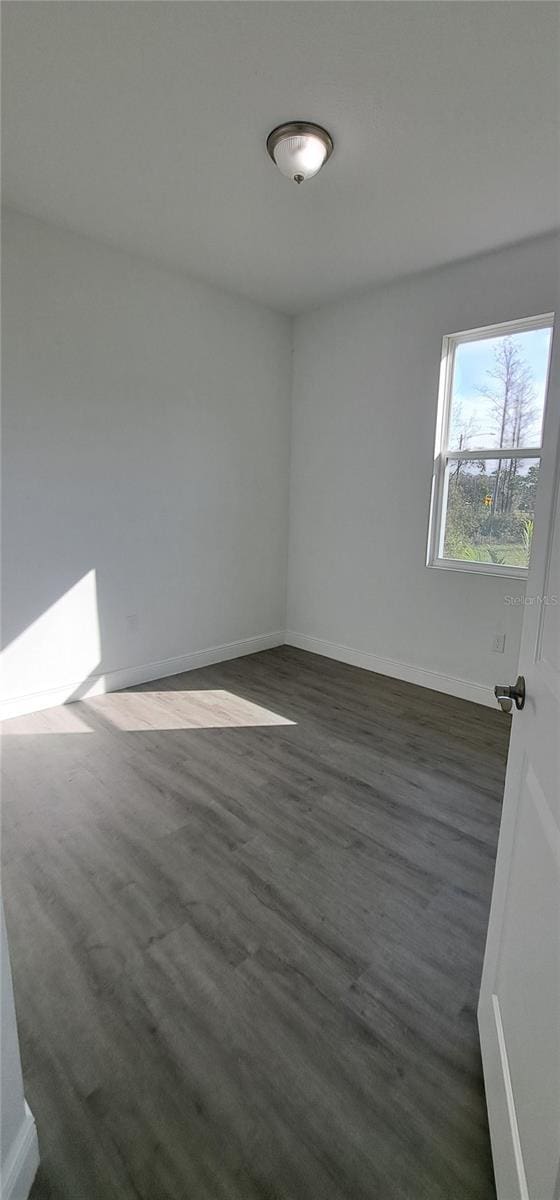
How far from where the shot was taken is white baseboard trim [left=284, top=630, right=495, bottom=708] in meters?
3.49

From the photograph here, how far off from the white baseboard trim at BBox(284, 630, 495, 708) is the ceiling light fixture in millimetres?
2896

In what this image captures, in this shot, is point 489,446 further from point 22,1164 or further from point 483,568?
point 22,1164

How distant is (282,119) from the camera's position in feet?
6.48

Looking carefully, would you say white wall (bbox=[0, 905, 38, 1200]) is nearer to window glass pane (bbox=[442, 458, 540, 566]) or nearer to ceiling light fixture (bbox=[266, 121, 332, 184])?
ceiling light fixture (bbox=[266, 121, 332, 184])

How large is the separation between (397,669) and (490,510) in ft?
4.28

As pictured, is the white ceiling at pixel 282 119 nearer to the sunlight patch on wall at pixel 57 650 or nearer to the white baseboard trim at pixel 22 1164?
the sunlight patch on wall at pixel 57 650

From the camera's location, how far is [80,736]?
292cm

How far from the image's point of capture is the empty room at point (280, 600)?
1.13 meters

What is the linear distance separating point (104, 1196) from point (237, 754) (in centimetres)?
176

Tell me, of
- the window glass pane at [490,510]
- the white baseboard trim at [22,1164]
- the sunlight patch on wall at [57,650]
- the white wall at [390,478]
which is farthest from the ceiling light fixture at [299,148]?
the white baseboard trim at [22,1164]

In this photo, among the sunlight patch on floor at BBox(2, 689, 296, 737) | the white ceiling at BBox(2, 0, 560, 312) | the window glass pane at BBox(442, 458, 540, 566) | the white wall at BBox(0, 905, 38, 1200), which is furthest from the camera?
the window glass pane at BBox(442, 458, 540, 566)

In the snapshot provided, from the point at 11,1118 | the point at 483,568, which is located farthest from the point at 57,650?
the point at 483,568

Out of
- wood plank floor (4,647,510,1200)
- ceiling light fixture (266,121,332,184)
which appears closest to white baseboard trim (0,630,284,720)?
wood plank floor (4,647,510,1200)

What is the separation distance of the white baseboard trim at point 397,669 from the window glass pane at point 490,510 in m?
0.83
